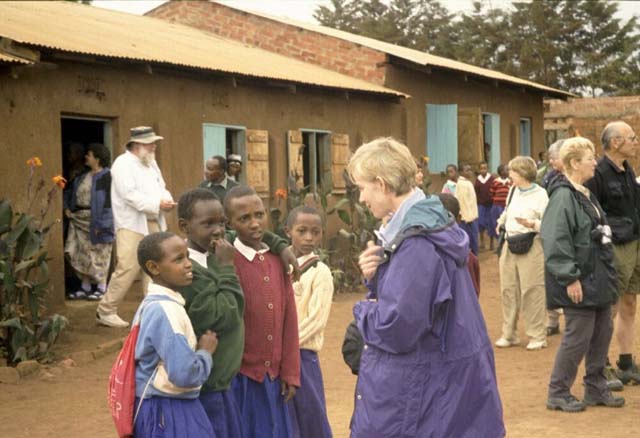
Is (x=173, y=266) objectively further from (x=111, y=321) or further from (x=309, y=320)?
(x=111, y=321)

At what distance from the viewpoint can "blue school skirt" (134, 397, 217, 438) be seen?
3.51 m

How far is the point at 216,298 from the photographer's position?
3711 mm

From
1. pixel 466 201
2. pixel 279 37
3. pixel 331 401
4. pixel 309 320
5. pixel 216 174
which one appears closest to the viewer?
pixel 309 320

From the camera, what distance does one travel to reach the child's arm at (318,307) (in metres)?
4.59

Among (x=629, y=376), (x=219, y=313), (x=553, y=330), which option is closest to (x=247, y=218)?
(x=219, y=313)

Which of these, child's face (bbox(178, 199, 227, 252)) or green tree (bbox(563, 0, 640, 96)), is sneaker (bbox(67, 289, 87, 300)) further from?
green tree (bbox(563, 0, 640, 96))

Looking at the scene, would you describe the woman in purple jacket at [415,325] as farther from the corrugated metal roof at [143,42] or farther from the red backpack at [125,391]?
the corrugated metal roof at [143,42]

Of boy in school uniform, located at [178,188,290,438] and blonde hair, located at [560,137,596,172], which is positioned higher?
blonde hair, located at [560,137,596,172]

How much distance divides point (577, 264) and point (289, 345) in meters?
2.58

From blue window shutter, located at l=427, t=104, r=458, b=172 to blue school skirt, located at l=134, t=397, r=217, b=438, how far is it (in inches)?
597

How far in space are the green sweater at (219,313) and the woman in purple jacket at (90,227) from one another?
6.66 metres

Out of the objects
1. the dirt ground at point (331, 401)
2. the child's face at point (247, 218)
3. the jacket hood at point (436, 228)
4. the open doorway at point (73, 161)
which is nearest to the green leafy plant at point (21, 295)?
the dirt ground at point (331, 401)

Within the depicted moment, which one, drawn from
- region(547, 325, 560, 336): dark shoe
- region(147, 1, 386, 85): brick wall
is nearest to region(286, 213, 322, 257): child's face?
region(547, 325, 560, 336): dark shoe

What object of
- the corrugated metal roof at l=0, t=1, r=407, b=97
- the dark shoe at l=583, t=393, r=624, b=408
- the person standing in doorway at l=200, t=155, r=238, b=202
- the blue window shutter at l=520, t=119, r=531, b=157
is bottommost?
the dark shoe at l=583, t=393, r=624, b=408
